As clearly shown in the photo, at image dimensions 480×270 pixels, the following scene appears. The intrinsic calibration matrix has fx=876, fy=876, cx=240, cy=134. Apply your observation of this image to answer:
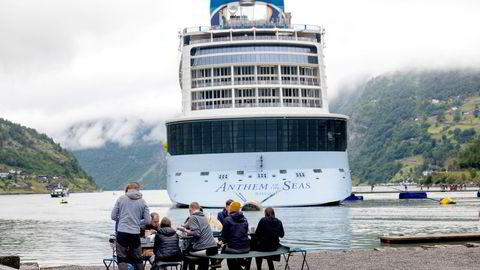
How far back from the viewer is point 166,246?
72.9 ft

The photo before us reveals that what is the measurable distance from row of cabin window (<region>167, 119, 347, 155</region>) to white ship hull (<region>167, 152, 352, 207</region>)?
73 centimetres

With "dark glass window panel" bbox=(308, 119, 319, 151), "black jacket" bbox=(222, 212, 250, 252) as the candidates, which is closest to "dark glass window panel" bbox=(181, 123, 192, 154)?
"dark glass window panel" bbox=(308, 119, 319, 151)

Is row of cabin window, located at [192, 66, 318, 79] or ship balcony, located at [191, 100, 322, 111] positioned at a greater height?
row of cabin window, located at [192, 66, 318, 79]

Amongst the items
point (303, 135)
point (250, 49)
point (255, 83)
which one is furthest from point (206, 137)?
point (250, 49)

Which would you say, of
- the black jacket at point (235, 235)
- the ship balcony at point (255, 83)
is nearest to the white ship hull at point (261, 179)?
the ship balcony at point (255, 83)

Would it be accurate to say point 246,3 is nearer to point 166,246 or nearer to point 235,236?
point 235,236

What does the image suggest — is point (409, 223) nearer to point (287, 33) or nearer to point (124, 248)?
point (124, 248)

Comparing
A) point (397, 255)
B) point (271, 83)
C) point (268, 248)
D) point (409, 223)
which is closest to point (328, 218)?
point (409, 223)

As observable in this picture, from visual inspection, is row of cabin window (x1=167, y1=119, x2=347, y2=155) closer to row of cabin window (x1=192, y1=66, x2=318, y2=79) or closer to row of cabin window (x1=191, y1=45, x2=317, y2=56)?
row of cabin window (x1=192, y1=66, x2=318, y2=79)

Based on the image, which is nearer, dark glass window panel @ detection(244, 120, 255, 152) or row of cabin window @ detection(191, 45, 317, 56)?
dark glass window panel @ detection(244, 120, 255, 152)

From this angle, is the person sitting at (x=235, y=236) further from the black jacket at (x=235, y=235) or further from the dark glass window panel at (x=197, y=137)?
the dark glass window panel at (x=197, y=137)

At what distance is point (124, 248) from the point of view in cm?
2195

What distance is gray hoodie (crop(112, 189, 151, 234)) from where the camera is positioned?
21.8 m

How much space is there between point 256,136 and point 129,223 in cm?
6070
